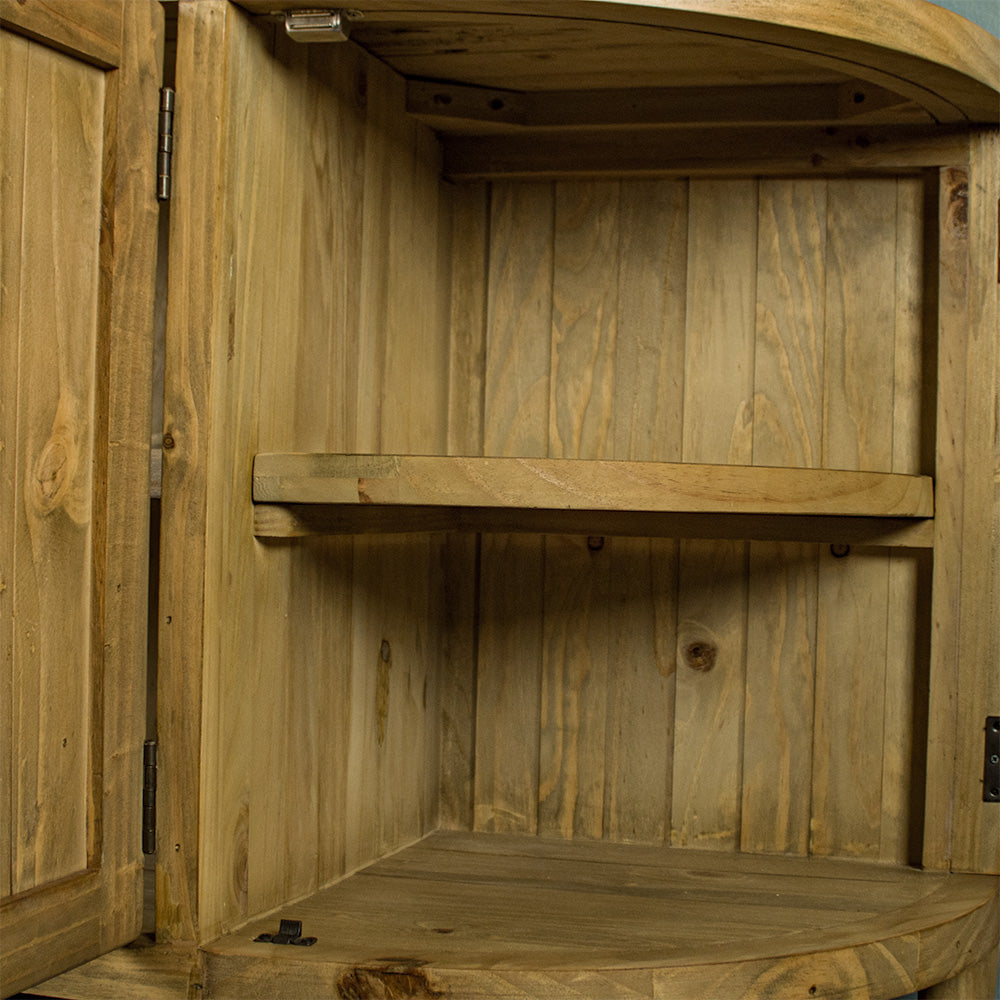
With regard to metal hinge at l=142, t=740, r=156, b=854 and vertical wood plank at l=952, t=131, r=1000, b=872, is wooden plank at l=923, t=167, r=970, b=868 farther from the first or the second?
metal hinge at l=142, t=740, r=156, b=854

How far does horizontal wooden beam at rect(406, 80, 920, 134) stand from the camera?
141 cm

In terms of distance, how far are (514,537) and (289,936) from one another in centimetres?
62

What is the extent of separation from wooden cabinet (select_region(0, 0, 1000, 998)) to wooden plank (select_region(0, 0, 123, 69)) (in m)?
0.07

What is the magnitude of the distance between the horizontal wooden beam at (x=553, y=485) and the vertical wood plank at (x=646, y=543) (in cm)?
41

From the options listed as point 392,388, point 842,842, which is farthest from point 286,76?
point 842,842

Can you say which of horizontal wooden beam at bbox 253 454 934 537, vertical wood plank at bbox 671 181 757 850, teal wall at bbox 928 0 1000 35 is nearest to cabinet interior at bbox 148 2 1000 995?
vertical wood plank at bbox 671 181 757 850

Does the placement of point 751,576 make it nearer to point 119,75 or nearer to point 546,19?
point 546,19

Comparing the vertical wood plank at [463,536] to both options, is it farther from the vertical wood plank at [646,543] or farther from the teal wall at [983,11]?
the teal wall at [983,11]

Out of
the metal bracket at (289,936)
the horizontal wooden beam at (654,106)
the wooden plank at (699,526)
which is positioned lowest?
the metal bracket at (289,936)

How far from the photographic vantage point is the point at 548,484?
3.51 feet

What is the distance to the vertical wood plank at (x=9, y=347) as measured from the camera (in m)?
0.97

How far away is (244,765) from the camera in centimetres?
115

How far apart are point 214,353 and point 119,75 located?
0.23 m

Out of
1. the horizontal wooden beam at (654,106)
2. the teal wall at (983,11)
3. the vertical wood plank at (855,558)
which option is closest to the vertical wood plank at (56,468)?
the horizontal wooden beam at (654,106)
